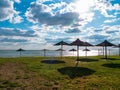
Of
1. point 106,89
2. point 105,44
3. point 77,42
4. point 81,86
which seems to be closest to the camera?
point 106,89

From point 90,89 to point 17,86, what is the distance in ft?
11.6

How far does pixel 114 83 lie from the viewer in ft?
35.1

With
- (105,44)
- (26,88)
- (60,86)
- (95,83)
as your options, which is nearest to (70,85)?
(60,86)

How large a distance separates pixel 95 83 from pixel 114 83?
1014mm

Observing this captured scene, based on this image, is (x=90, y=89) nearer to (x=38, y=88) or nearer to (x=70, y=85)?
(x=70, y=85)

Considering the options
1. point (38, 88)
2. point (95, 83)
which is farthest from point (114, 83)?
point (38, 88)

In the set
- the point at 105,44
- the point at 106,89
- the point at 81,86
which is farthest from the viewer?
the point at 105,44

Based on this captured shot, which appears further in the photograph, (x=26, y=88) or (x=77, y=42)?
(x=77, y=42)

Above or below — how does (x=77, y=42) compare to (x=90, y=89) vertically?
above

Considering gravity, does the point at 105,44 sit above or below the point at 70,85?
above

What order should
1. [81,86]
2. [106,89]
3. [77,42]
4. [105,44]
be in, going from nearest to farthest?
[106,89] < [81,86] < [77,42] < [105,44]

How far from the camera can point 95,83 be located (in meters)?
10.7

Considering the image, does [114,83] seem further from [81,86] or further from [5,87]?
[5,87]

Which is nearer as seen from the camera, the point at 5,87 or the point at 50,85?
the point at 5,87
